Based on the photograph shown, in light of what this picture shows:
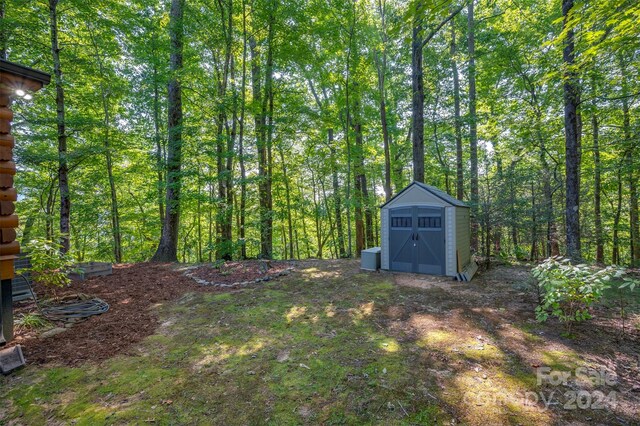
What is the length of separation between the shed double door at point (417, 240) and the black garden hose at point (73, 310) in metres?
6.70

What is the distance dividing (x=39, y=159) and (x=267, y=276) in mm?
6575

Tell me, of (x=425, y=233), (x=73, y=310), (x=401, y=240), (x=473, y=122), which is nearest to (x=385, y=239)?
(x=401, y=240)

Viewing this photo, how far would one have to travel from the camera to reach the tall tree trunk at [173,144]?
825 centimetres

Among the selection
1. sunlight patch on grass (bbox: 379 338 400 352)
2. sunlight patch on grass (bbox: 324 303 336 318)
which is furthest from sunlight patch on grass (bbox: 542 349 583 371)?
sunlight patch on grass (bbox: 324 303 336 318)

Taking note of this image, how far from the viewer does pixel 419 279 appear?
6.61 m

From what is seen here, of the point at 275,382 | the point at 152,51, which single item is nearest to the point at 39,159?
the point at 152,51

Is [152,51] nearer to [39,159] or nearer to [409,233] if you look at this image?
[39,159]

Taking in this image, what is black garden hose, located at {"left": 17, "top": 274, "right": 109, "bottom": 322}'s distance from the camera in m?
3.99

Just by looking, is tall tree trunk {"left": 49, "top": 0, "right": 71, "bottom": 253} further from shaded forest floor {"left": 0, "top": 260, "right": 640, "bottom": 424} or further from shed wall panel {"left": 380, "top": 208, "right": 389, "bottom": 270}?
shed wall panel {"left": 380, "top": 208, "right": 389, "bottom": 270}

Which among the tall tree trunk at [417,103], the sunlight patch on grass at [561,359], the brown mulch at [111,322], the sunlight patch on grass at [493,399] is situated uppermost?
the tall tree trunk at [417,103]

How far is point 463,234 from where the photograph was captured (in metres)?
7.20

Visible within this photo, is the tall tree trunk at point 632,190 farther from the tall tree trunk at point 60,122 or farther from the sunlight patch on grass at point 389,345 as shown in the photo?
the tall tree trunk at point 60,122

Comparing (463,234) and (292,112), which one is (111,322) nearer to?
(463,234)

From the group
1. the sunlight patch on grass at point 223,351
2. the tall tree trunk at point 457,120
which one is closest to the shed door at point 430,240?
the tall tree trunk at point 457,120
